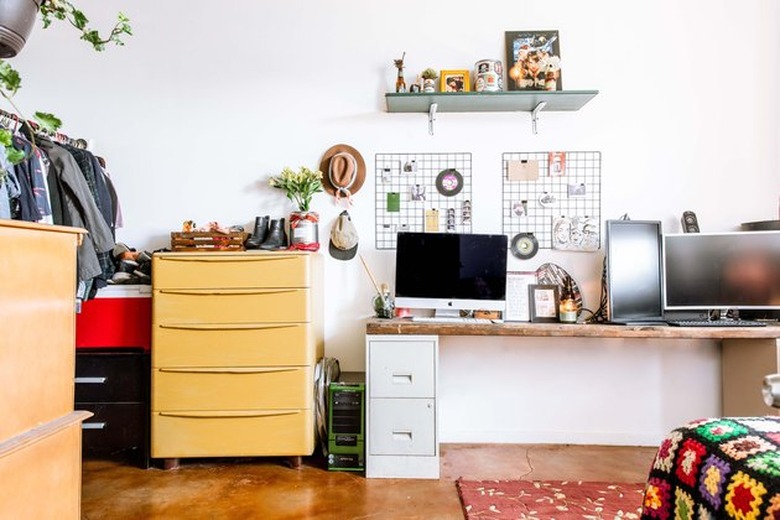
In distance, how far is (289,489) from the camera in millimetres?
2201

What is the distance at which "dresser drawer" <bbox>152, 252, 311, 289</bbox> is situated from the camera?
2.37 metres

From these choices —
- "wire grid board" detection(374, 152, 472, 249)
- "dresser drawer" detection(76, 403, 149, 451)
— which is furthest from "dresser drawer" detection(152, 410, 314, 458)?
"wire grid board" detection(374, 152, 472, 249)

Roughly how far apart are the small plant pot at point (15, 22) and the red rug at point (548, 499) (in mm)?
2286

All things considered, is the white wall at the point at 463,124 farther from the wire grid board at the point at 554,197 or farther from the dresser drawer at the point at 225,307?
the dresser drawer at the point at 225,307

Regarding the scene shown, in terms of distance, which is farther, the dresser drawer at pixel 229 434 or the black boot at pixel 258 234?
the black boot at pixel 258 234

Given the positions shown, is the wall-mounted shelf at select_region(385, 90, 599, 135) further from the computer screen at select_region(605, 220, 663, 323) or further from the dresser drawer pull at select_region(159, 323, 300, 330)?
the dresser drawer pull at select_region(159, 323, 300, 330)

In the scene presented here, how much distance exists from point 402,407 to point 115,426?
1.49 metres

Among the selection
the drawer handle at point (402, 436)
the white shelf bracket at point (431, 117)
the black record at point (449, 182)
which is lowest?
the drawer handle at point (402, 436)

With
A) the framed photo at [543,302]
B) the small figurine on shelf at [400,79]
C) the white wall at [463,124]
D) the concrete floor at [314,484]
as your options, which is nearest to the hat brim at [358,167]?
the white wall at [463,124]

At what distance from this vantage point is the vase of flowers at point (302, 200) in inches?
104

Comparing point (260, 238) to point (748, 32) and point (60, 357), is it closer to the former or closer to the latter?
point (60, 357)

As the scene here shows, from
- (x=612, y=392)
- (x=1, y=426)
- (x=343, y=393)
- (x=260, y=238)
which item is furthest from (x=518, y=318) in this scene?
(x=1, y=426)

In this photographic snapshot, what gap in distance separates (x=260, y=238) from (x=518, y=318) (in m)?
1.56

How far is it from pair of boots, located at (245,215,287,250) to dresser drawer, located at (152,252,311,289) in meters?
0.26
